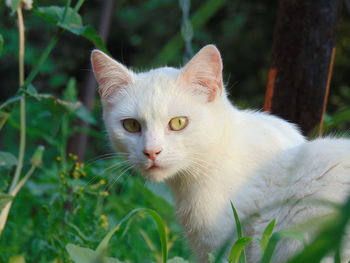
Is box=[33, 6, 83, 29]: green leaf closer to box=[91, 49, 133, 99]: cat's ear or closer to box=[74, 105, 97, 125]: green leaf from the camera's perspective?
box=[91, 49, 133, 99]: cat's ear

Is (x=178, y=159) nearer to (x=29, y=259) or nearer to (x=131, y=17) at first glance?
(x=29, y=259)

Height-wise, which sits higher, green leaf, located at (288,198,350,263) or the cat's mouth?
green leaf, located at (288,198,350,263)

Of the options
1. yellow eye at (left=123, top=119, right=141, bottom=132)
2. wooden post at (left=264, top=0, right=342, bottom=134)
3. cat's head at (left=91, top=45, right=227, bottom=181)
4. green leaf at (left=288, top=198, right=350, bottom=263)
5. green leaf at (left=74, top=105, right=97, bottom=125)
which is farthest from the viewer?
green leaf at (left=74, top=105, right=97, bottom=125)

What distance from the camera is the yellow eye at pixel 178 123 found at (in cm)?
224

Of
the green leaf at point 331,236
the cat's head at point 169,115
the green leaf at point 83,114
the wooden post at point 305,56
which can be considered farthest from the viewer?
the green leaf at point 83,114

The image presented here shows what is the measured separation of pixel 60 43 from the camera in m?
7.97

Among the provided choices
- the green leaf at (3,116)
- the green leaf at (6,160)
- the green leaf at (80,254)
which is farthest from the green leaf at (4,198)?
the green leaf at (80,254)

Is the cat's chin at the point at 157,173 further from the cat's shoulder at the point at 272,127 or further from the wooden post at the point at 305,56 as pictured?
the wooden post at the point at 305,56

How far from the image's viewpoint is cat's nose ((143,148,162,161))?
215 centimetres

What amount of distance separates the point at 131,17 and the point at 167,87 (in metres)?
5.11

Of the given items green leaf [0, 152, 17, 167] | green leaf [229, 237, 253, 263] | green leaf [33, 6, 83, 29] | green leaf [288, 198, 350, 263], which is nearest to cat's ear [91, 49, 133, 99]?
green leaf [33, 6, 83, 29]

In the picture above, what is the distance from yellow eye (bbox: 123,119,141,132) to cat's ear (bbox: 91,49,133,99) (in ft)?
0.65

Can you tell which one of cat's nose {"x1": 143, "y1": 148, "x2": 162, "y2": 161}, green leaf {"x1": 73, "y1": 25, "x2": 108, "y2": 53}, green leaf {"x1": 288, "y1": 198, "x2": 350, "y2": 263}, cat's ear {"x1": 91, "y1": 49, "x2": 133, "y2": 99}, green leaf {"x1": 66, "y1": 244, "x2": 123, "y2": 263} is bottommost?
green leaf {"x1": 66, "y1": 244, "x2": 123, "y2": 263}

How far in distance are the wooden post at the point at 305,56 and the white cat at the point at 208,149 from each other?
0.97 feet
